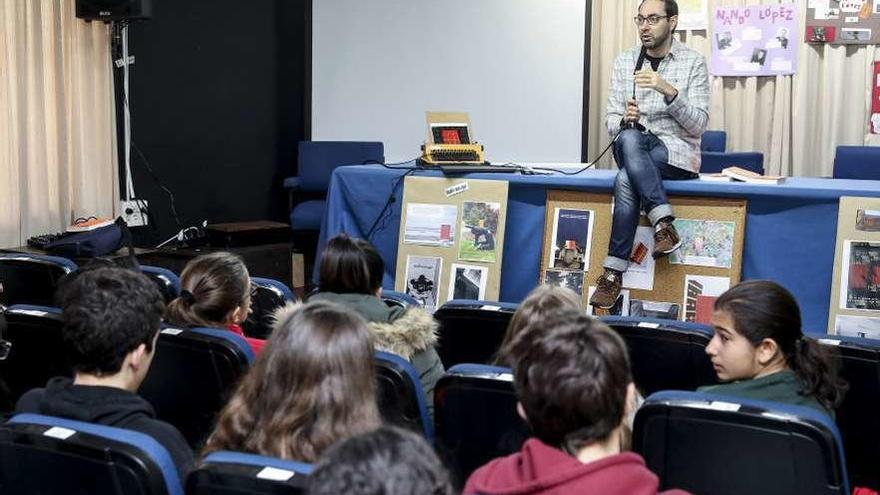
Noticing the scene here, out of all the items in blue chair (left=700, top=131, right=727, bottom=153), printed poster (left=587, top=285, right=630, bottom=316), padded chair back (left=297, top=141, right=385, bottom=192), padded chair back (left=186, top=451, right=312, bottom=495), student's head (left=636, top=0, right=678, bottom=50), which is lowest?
printed poster (left=587, top=285, right=630, bottom=316)

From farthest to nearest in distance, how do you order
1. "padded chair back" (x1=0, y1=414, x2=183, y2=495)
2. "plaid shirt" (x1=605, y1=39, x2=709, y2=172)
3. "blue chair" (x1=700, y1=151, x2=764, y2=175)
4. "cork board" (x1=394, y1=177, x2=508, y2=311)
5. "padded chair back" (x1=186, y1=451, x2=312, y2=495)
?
"blue chair" (x1=700, y1=151, x2=764, y2=175), "cork board" (x1=394, y1=177, x2=508, y2=311), "plaid shirt" (x1=605, y1=39, x2=709, y2=172), "padded chair back" (x1=0, y1=414, x2=183, y2=495), "padded chair back" (x1=186, y1=451, x2=312, y2=495)

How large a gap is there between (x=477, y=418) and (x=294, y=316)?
665 millimetres

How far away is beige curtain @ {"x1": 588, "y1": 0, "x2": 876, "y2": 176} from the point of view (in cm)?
677

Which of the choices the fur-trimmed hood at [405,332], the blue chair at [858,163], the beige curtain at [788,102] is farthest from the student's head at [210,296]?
the beige curtain at [788,102]

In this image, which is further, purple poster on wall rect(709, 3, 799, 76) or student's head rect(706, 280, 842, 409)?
purple poster on wall rect(709, 3, 799, 76)

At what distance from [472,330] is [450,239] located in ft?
5.43

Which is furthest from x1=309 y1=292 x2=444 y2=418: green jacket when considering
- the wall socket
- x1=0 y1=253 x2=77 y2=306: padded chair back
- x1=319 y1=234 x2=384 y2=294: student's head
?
the wall socket

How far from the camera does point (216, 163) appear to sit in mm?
7039

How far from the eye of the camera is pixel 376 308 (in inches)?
108

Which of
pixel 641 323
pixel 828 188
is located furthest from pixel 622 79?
pixel 641 323

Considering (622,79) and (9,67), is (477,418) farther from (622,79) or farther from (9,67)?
(9,67)

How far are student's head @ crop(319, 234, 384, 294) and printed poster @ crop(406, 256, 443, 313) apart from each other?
1850mm

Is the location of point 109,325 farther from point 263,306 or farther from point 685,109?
point 685,109

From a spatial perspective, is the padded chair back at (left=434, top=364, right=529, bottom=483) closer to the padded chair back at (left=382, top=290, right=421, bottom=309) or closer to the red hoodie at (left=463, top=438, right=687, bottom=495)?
the red hoodie at (left=463, top=438, right=687, bottom=495)
